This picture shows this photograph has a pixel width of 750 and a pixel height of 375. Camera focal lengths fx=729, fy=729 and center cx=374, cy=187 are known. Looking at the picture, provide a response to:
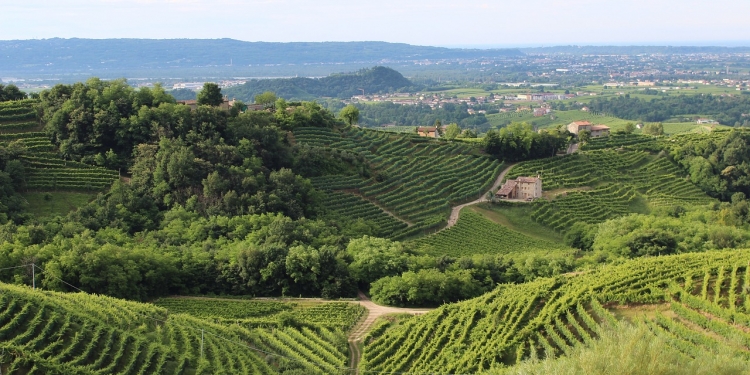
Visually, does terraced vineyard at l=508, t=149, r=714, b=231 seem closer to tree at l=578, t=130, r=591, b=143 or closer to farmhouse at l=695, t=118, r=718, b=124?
tree at l=578, t=130, r=591, b=143

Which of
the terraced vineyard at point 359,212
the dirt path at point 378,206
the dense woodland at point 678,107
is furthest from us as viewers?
the dense woodland at point 678,107

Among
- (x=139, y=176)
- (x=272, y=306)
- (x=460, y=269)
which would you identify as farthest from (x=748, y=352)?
(x=139, y=176)

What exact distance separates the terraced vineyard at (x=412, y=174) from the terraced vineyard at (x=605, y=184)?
4.56 meters

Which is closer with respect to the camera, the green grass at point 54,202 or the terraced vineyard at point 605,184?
the green grass at point 54,202

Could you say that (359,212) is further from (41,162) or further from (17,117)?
(17,117)

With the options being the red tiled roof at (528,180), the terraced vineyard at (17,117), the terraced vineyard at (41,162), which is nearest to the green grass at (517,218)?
the red tiled roof at (528,180)

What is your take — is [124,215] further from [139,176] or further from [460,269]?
[460,269]

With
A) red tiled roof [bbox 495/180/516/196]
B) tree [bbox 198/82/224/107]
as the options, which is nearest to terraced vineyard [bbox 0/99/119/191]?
tree [bbox 198/82/224/107]

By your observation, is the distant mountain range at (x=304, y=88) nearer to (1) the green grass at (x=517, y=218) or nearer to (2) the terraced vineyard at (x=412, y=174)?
(2) the terraced vineyard at (x=412, y=174)

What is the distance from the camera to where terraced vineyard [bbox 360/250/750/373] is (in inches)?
984

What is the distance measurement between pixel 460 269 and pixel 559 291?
6937 mm

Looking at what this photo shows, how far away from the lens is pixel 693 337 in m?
24.2

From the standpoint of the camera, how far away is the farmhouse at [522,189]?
57.5m

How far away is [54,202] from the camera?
43.2 metres
